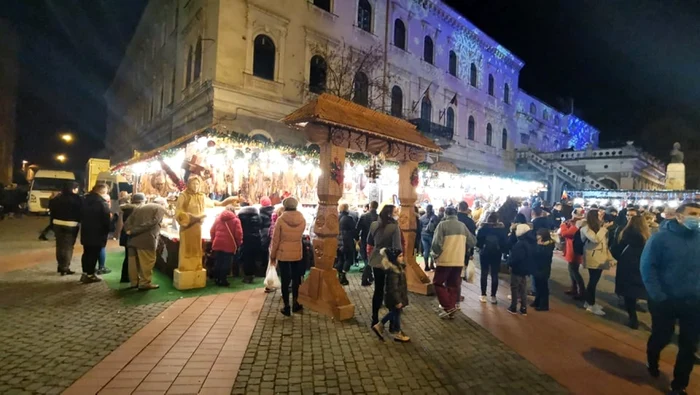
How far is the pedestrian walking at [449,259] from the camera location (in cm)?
595

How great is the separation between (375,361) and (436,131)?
831 inches

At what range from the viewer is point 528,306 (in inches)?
271

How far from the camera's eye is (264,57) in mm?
16859

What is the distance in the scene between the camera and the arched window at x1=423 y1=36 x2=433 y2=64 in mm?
→ 24344

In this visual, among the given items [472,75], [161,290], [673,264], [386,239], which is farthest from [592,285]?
[472,75]

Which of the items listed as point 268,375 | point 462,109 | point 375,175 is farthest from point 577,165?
point 268,375

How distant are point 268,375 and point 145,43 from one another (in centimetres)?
2887

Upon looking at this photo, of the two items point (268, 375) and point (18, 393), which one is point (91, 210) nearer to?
point (18, 393)

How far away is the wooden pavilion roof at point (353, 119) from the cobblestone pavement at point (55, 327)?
12.9 feet

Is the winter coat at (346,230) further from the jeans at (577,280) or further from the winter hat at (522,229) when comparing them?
the jeans at (577,280)

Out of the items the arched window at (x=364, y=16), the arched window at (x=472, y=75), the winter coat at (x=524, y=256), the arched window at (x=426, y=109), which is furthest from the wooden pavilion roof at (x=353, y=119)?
the arched window at (x=472, y=75)

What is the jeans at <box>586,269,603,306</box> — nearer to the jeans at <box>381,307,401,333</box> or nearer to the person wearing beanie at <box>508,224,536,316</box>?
the person wearing beanie at <box>508,224,536,316</box>

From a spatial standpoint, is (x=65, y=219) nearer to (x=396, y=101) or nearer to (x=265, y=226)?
(x=265, y=226)

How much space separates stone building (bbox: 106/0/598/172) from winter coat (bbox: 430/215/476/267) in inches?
484
